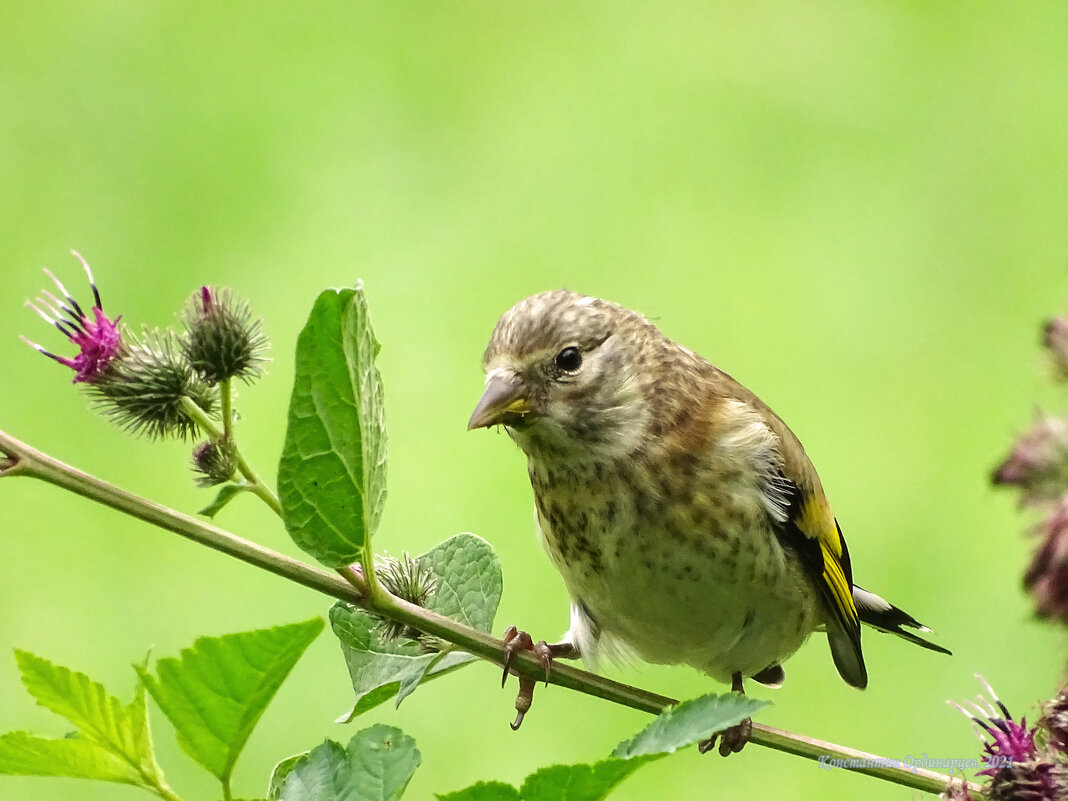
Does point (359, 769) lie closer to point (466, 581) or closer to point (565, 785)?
point (565, 785)

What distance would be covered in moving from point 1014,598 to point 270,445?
8.97ft


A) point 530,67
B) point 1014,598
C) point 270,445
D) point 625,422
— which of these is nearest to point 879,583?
point 1014,598

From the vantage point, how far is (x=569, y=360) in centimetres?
224

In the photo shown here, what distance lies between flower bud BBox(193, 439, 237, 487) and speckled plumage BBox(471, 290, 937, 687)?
540 mm

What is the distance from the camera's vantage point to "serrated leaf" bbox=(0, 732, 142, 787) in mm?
1315

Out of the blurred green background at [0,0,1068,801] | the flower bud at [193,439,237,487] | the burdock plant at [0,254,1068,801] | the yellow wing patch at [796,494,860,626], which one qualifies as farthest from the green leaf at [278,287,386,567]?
the blurred green background at [0,0,1068,801]

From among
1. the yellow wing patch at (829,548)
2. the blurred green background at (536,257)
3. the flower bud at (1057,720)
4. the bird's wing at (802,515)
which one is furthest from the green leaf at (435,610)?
the blurred green background at (536,257)

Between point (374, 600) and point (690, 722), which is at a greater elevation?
point (374, 600)

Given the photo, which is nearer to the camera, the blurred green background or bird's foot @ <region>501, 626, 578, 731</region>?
bird's foot @ <region>501, 626, 578, 731</region>

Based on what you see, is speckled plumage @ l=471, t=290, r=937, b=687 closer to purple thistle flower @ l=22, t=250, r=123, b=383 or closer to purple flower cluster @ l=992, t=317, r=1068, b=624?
purple thistle flower @ l=22, t=250, r=123, b=383

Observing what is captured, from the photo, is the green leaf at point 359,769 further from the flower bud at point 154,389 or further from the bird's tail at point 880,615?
the bird's tail at point 880,615

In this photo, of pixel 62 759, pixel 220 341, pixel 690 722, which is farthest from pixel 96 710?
pixel 690 722

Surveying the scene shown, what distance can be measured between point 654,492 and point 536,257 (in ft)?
12.8

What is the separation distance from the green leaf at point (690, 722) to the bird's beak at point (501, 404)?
79 centimetres
